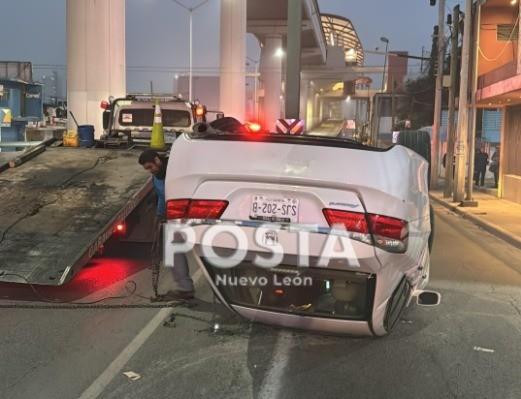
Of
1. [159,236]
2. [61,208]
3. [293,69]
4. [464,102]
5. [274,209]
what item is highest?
[293,69]

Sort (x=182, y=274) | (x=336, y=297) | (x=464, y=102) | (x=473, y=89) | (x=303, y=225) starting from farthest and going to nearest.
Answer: (x=473, y=89) < (x=464, y=102) < (x=182, y=274) < (x=336, y=297) < (x=303, y=225)

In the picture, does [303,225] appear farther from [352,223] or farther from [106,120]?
[106,120]

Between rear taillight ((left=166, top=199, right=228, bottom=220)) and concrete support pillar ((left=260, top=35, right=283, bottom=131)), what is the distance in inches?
1906

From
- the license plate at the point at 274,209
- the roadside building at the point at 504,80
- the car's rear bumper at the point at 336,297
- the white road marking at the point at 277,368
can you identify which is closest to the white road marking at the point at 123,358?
the car's rear bumper at the point at 336,297

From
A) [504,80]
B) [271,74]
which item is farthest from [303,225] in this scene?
[271,74]

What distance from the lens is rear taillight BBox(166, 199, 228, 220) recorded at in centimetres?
457

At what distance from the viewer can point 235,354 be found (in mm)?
5129

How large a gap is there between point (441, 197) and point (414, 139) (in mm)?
12453

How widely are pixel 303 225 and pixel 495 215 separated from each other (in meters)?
13.7

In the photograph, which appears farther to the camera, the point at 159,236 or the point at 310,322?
the point at 159,236

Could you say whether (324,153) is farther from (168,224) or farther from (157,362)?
(157,362)

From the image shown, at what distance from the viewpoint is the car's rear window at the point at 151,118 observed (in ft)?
44.8

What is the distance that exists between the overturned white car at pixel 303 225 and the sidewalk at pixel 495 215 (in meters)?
8.55

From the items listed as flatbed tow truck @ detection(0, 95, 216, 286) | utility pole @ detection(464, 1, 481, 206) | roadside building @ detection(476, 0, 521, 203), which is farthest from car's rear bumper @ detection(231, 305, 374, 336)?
utility pole @ detection(464, 1, 481, 206)
